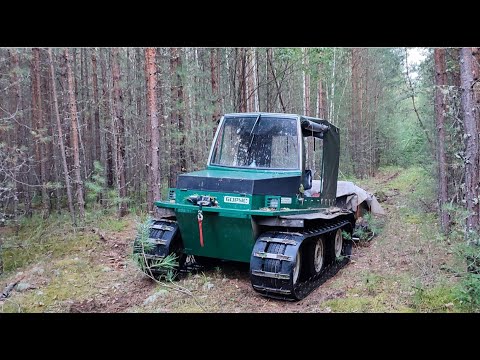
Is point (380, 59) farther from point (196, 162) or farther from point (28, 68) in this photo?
point (28, 68)

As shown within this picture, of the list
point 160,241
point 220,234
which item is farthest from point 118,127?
point 220,234

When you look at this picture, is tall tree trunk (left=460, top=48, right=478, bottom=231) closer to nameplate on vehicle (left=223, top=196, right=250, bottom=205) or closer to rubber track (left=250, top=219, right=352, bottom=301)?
rubber track (left=250, top=219, right=352, bottom=301)

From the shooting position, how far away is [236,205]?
6.16 m

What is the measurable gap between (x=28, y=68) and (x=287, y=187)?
14.6 meters

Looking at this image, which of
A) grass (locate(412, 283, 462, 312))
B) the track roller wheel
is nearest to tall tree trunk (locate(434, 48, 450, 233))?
the track roller wheel

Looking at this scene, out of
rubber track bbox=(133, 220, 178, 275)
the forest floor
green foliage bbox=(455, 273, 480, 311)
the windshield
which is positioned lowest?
the forest floor

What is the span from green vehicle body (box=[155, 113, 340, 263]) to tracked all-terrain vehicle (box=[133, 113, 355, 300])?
2 cm

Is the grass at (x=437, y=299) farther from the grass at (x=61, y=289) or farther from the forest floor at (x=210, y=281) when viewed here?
the grass at (x=61, y=289)

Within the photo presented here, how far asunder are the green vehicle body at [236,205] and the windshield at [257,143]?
5.2 inches

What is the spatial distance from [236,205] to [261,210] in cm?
38

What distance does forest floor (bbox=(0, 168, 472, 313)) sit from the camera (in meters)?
5.69

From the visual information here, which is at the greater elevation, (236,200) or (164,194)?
(236,200)

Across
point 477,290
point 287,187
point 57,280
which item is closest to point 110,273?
point 57,280

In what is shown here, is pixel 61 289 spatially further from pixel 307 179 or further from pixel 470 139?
pixel 470 139
